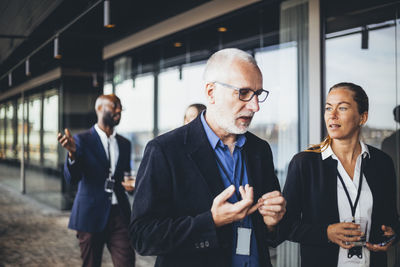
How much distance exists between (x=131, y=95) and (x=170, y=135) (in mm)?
5856

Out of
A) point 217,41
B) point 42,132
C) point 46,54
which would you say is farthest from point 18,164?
point 217,41

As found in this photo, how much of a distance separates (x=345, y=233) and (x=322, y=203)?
0.24 m

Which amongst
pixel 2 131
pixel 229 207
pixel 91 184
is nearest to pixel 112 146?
pixel 91 184

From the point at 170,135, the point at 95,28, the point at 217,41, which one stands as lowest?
the point at 170,135

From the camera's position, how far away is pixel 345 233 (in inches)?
70.0

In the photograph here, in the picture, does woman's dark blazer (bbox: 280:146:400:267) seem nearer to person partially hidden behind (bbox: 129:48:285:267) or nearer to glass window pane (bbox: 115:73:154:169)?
person partially hidden behind (bbox: 129:48:285:267)

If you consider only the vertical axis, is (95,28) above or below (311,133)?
above

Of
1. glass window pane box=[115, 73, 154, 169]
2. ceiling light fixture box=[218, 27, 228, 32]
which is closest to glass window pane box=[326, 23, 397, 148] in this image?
ceiling light fixture box=[218, 27, 228, 32]

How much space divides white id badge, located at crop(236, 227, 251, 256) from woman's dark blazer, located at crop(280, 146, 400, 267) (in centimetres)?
45

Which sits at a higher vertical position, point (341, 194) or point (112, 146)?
point (112, 146)

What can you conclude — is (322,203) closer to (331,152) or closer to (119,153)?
(331,152)

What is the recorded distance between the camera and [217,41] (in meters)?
5.47

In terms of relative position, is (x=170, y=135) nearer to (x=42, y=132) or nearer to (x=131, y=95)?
(x=131, y=95)

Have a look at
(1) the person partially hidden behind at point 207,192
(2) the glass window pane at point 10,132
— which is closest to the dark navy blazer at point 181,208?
(1) the person partially hidden behind at point 207,192
